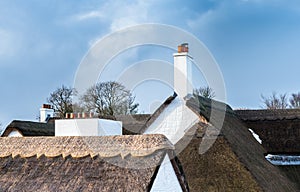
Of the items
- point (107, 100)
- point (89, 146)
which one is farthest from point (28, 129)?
point (107, 100)

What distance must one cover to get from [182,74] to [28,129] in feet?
24.8

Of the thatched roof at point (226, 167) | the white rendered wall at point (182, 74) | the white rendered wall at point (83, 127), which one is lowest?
the thatched roof at point (226, 167)

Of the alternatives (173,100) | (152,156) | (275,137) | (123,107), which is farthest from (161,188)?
(123,107)

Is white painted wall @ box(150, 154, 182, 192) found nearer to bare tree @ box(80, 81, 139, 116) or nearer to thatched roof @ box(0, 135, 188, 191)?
thatched roof @ box(0, 135, 188, 191)

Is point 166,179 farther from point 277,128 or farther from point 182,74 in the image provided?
point 277,128

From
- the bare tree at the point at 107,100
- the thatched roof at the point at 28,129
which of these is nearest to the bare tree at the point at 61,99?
the bare tree at the point at 107,100

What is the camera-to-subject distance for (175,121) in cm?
1356

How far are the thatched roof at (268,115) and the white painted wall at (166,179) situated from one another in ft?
26.5

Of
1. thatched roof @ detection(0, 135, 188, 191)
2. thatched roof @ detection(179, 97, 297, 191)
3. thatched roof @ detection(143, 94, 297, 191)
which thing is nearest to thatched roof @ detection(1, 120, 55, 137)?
thatched roof @ detection(143, 94, 297, 191)

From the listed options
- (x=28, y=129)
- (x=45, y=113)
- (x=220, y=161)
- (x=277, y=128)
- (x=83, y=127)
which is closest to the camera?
(x=83, y=127)

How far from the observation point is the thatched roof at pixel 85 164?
8.98 metres

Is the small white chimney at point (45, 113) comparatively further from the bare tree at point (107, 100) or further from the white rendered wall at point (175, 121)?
the white rendered wall at point (175, 121)

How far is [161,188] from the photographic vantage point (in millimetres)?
9141

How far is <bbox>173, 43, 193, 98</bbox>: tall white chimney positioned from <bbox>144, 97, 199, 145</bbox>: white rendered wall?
42 centimetres
